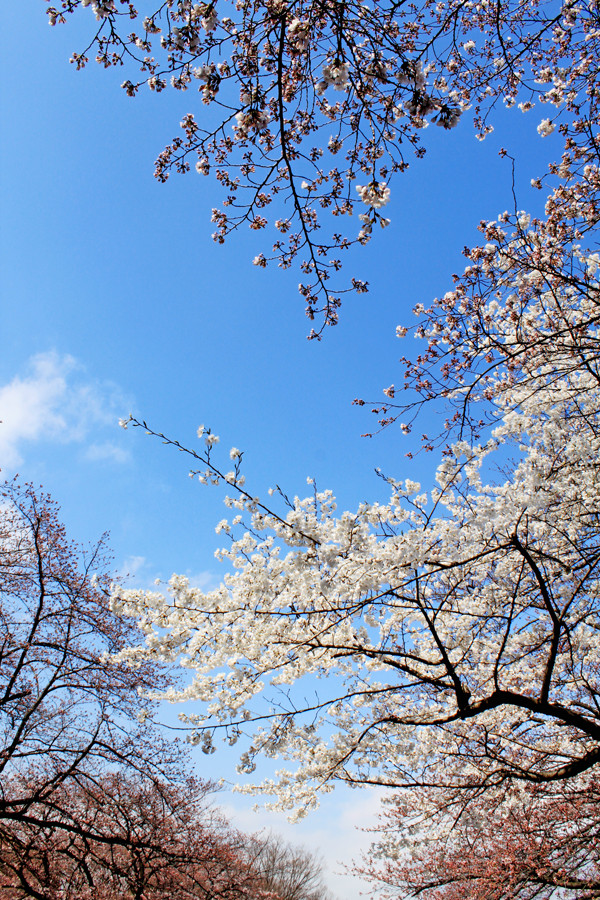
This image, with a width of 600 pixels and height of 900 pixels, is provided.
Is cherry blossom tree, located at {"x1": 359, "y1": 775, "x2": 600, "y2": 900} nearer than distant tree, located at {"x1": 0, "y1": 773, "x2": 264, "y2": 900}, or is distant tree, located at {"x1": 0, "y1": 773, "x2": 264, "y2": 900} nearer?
cherry blossom tree, located at {"x1": 359, "y1": 775, "x2": 600, "y2": 900}

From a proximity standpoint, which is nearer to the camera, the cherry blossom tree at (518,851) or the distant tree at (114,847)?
the cherry blossom tree at (518,851)

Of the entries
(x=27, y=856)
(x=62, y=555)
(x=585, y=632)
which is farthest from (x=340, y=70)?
(x=27, y=856)

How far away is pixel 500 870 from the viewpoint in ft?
18.1

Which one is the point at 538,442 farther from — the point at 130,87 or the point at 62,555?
the point at 62,555

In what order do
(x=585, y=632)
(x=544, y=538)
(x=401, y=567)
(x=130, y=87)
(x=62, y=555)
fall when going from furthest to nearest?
(x=62, y=555)
(x=585, y=632)
(x=544, y=538)
(x=401, y=567)
(x=130, y=87)

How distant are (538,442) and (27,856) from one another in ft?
35.1

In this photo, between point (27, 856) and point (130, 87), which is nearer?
point (130, 87)

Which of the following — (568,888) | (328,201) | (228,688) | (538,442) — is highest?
(538,442)

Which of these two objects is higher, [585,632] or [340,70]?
[340,70]

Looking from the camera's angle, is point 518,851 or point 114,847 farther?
point 114,847

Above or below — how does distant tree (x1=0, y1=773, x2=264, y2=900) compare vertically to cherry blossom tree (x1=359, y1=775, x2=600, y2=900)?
below

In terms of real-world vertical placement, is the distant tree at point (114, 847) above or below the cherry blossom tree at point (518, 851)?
below

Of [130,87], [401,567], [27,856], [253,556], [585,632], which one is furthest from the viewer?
[27,856]

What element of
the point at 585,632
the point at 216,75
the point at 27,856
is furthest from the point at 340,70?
the point at 27,856
